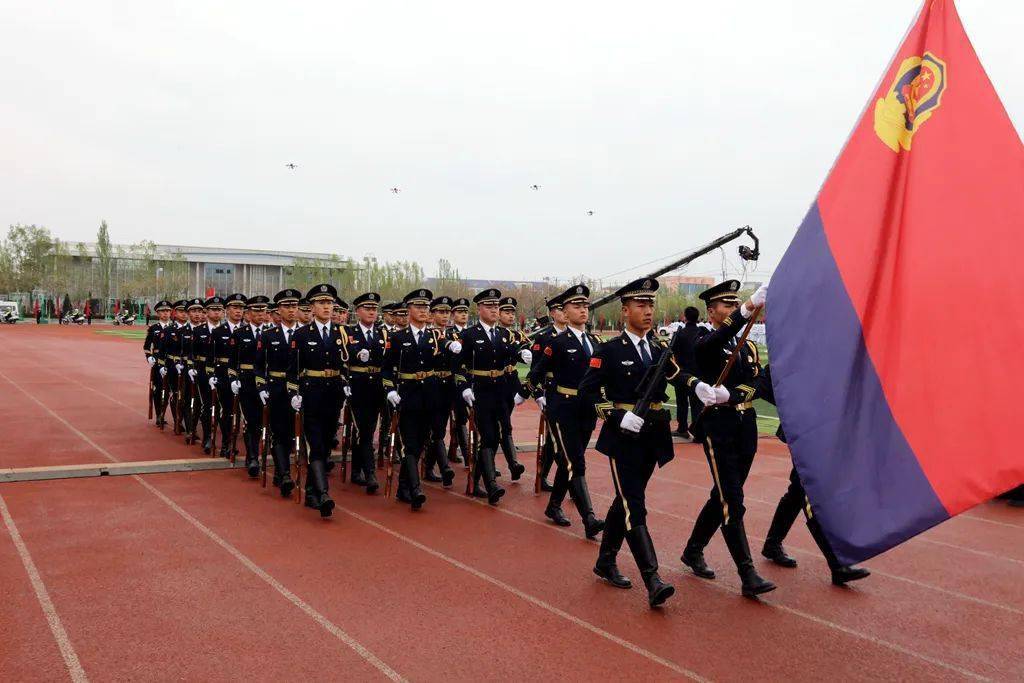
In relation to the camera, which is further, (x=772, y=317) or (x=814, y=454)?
(x=772, y=317)

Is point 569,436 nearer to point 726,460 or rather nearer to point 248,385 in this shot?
point 726,460

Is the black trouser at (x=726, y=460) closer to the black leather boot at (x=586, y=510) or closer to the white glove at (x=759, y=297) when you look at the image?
the black leather boot at (x=586, y=510)

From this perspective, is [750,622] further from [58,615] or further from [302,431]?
[302,431]

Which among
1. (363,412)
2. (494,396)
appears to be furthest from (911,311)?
(363,412)

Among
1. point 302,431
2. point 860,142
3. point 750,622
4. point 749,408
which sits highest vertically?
point 860,142

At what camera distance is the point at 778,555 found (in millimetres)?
6273

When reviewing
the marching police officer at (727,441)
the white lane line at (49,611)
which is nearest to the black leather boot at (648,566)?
the marching police officer at (727,441)

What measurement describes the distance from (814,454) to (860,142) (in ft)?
5.38

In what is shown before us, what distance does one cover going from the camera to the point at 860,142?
4.05 m

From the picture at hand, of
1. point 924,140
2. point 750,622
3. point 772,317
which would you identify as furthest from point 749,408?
point 924,140

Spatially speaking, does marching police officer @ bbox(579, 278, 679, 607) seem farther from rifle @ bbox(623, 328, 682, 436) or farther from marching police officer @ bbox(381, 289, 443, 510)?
marching police officer @ bbox(381, 289, 443, 510)

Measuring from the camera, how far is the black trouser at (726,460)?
5.47 meters

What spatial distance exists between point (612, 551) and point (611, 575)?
0.17 metres

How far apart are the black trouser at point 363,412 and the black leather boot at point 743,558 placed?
455 centimetres
